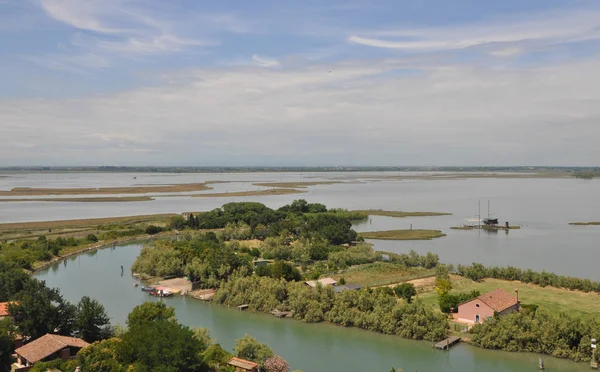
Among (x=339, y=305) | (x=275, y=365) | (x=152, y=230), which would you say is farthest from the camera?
(x=152, y=230)

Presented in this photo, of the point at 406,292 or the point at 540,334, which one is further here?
the point at 406,292

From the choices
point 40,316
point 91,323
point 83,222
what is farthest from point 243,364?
point 83,222

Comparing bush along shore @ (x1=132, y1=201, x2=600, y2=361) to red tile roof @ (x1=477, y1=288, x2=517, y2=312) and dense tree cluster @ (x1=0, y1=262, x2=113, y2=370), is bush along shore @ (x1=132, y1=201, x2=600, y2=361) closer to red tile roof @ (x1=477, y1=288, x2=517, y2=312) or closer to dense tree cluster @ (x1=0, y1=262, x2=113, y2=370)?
red tile roof @ (x1=477, y1=288, x2=517, y2=312)

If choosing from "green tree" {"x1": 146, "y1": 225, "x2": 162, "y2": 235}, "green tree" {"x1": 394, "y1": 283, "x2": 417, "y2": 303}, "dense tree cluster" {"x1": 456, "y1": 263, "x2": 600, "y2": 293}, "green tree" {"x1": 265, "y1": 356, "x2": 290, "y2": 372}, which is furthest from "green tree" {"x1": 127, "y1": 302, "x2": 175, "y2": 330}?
"green tree" {"x1": 146, "y1": 225, "x2": 162, "y2": 235}

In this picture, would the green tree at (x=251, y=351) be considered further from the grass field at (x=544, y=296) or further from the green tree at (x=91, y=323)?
the grass field at (x=544, y=296)

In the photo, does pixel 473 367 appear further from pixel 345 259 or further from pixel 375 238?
pixel 375 238

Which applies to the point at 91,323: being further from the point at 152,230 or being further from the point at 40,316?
the point at 152,230
